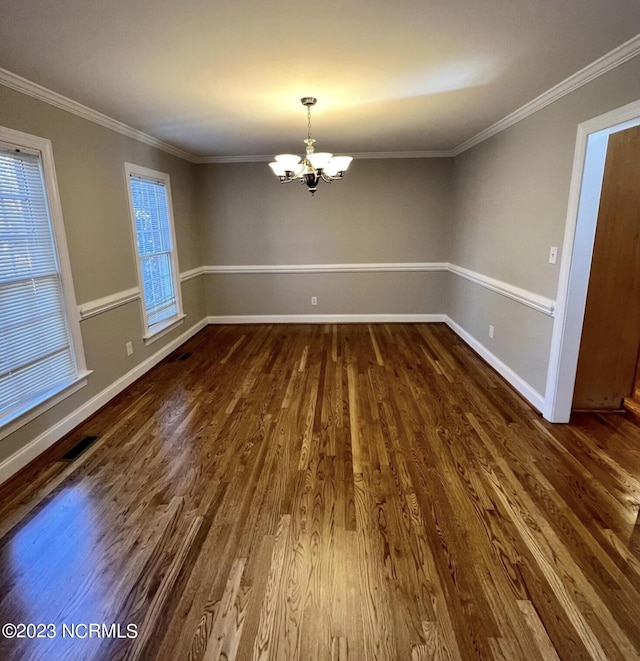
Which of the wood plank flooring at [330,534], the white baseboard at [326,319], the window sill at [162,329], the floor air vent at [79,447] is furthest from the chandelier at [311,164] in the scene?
the white baseboard at [326,319]

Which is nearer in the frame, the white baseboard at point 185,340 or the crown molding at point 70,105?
the crown molding at point 70,105

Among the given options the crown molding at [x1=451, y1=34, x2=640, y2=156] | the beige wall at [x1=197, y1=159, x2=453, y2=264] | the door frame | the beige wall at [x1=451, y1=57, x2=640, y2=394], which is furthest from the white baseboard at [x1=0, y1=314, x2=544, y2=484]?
the crown molding at [x1=451, y1=34, x2=640, y2=156]

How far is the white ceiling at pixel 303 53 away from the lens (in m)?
1.65

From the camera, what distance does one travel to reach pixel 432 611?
4.88ft

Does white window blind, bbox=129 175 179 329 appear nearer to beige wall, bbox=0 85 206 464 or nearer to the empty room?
the empty room

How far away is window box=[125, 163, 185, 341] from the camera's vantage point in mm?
3852

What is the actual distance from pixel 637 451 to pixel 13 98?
4466 millimetres

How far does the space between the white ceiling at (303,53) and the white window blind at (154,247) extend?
80cm

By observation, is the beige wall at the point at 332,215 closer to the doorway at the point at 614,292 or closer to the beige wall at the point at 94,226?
the beige wall at the point at 94,226

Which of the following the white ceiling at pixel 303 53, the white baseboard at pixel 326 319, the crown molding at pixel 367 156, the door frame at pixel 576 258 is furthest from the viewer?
the white baseboard at pixel 326 319

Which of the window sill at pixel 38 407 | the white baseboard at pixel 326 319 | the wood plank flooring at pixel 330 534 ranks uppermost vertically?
the window sill at pixel 38 407

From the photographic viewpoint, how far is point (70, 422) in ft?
9.34

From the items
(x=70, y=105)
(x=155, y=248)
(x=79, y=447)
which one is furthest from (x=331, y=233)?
(x=79, y=447)

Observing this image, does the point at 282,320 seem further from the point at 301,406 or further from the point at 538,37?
the point at 538,37
